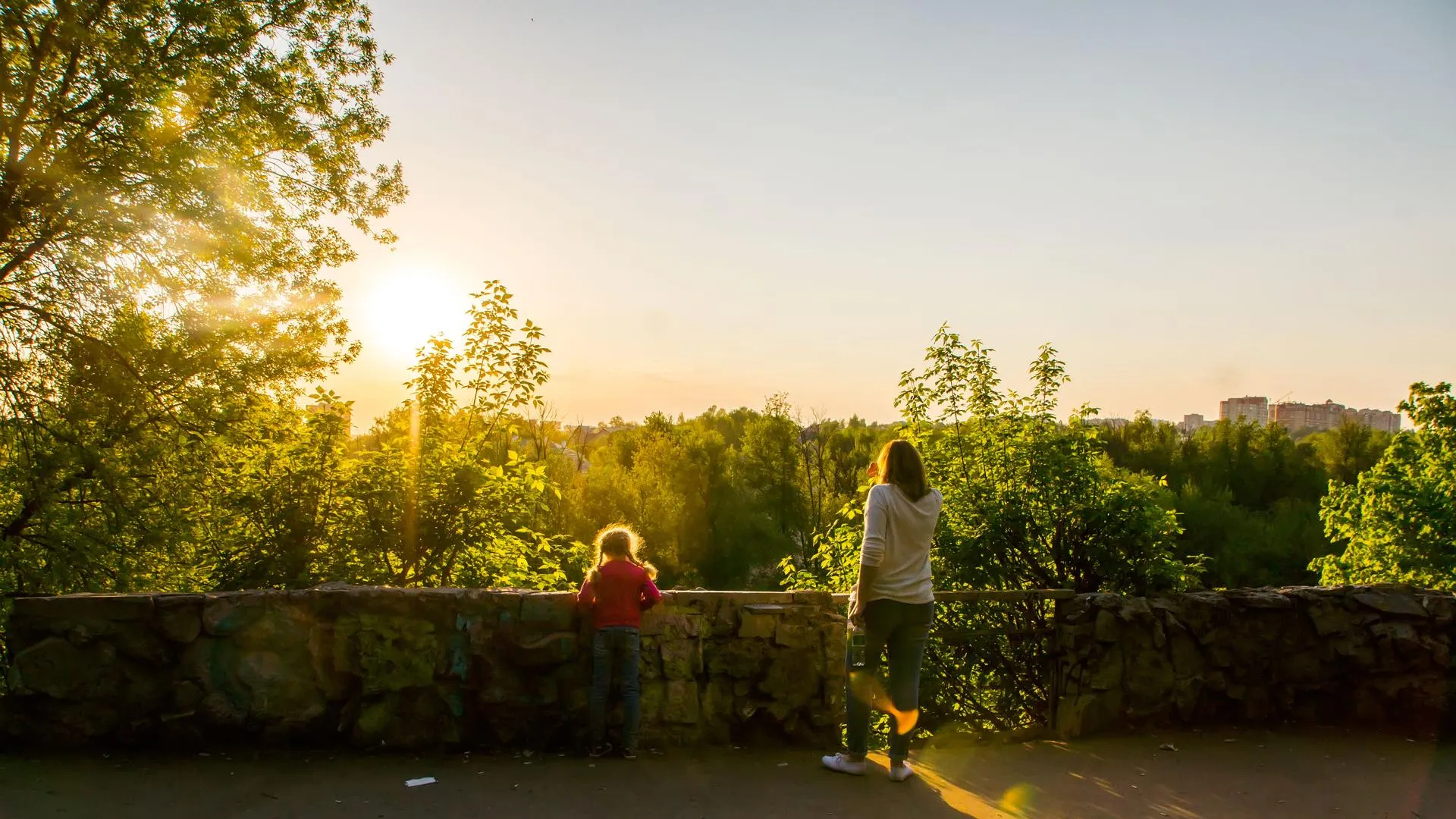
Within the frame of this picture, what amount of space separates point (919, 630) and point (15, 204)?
10793 millimetres

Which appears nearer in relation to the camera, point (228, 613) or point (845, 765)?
point (845, 765)

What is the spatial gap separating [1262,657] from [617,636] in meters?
4.93

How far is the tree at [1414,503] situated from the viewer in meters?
16.2

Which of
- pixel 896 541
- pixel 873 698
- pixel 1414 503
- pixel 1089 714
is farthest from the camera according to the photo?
pixel 1414 503

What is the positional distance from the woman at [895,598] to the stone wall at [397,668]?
606mm

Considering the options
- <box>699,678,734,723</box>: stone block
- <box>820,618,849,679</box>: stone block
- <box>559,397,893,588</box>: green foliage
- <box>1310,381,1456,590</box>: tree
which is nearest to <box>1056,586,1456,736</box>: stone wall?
<box>820,618,849,679</box>: stone block

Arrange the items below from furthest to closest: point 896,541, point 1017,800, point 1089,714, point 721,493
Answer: point 721,493, point 1089,714, point 896,541, point 1017,800

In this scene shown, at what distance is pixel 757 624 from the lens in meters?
6.10

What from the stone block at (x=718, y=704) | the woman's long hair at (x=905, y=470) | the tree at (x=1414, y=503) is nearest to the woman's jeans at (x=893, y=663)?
the woman's long hair at (x=905, y=470)

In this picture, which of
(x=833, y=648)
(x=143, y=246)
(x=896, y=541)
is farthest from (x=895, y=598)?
(x=143, y=246)

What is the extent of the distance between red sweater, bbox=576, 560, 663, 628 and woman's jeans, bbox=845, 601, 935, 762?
4.32 ft

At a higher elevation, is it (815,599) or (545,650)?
(815,599)

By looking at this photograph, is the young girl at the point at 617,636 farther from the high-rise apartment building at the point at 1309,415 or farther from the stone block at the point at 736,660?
the high-rise apartment building at the point at 1309,415

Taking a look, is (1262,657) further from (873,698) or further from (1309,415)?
(1309,415)
